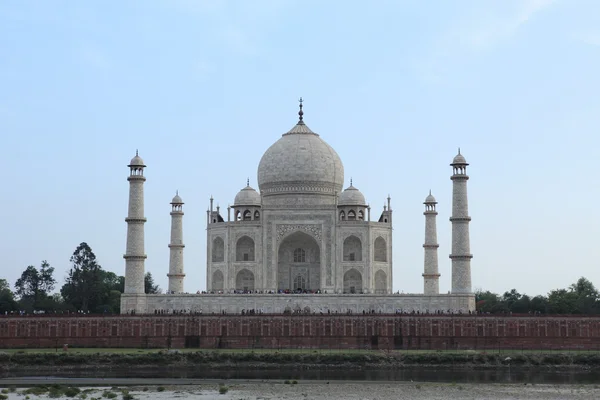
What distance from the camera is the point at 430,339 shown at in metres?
47.3

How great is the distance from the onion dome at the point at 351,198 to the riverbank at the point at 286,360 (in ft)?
48.1

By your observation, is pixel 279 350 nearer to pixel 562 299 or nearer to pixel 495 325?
pixel 495 325

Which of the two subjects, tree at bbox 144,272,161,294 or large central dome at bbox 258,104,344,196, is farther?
tree at bbox 144,272,161,294

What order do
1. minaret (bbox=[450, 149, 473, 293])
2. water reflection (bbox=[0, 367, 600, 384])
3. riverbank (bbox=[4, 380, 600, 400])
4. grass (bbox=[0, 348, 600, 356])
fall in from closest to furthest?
riverbank (bbox=[4, 380, 600, 400]) → water reflection (bbox=[0, 367, 600, 384]) → grass (bbox=[0, 348, 600, 356]) → minaret (bbox=[450, 149, 473, 293])

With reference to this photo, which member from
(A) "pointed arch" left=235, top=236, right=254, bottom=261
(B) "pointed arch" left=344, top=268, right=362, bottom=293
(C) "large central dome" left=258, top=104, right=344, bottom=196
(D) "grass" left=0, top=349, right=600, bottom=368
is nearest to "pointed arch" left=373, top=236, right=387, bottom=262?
(B) "pointed arch" left=344, top=268, right=362, bottom=293

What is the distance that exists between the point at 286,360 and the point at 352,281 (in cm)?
1412

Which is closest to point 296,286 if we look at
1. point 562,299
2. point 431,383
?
point 562,299

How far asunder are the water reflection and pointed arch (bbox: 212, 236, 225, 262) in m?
16.0

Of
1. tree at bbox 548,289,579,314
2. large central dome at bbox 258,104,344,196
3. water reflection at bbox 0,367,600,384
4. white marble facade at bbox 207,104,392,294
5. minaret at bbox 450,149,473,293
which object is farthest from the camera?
tree at bbox 548,289,579,314

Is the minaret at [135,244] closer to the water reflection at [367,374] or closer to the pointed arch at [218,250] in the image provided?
the pointed arch at [218,250]

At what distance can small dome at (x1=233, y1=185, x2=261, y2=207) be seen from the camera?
5788 cm

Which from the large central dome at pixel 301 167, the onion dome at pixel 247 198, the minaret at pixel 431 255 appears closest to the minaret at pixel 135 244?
the onion dome at pixel 247 198

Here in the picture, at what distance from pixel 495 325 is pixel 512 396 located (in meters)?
13.8

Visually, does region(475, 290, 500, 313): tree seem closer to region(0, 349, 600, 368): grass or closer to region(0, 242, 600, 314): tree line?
region(0, 242, 600, 314): tree line
